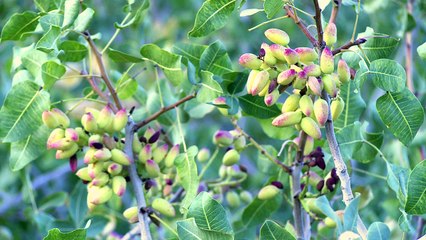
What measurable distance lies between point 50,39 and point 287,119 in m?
0.40

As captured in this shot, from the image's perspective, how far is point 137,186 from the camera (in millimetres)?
1437

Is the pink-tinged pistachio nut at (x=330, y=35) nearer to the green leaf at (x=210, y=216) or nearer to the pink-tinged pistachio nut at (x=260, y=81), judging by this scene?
the pink-tinged pistachio nut at (x=260, y=81)

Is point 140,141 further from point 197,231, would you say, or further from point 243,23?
point 243,23

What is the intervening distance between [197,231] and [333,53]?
32 cm

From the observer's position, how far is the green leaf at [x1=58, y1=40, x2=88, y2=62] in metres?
1.51

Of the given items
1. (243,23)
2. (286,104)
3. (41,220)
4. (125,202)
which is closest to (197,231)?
(286,104)

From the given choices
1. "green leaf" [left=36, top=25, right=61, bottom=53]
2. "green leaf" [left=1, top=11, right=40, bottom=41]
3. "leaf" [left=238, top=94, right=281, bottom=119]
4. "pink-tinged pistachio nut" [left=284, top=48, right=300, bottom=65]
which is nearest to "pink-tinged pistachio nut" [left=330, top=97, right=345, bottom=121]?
"pink-tinged pistachio nut" [left=284, top=48, right=300, bottom=65]

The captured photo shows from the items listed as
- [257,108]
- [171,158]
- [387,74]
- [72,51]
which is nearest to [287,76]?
[387,74]

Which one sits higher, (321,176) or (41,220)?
(321,176)

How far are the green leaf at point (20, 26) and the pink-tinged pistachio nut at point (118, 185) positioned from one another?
0.30 metres

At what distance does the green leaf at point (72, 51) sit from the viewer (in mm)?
1515

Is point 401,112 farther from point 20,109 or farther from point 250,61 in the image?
point 20,109

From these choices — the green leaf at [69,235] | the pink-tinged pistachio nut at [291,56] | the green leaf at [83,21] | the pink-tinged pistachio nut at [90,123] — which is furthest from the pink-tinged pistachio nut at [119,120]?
the pink-tinged pistachio nut at [291,56]

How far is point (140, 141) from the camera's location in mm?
1486
